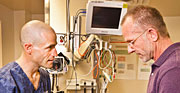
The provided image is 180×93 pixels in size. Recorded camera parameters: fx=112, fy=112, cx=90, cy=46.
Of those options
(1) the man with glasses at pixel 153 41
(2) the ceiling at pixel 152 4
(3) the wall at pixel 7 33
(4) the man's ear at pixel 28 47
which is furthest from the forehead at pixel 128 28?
(3) the wall at pixel 7 33

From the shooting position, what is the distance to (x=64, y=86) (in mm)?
1469

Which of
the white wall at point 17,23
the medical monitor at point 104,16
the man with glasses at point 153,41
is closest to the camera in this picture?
the man with glasses at point 153,41

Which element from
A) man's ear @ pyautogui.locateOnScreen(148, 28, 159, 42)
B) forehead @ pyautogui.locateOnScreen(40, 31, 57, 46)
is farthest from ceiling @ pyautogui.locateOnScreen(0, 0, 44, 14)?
man's ear @ pyautogui.locateOnScreen(148, 28, 159, 42)

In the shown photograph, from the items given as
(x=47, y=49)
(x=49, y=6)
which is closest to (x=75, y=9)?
(x=49, y=6)

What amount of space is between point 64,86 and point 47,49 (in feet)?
2.35

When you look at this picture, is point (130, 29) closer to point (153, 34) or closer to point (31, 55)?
point (153, 34)

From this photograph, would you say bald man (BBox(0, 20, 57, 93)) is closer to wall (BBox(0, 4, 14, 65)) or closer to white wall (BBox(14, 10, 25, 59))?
wall (BBox(0, 4, 14, 65))

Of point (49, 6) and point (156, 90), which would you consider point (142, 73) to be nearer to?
point (156, 90)

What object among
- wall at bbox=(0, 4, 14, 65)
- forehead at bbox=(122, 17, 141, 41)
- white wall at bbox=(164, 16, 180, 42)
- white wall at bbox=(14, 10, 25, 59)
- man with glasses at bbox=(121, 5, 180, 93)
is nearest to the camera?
man with glasses at bbox=(121, 5, 180, 93)

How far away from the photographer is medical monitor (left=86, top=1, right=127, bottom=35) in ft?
3.85

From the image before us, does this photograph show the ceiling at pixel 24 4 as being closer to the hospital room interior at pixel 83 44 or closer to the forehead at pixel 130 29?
the hospital room interior at pixel 83 44

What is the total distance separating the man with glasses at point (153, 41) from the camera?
2.13 ft

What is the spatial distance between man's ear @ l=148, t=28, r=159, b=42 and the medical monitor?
52cm

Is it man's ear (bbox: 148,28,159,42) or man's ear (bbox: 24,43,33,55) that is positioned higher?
man's ear (bbox: 148,28,159,42)
